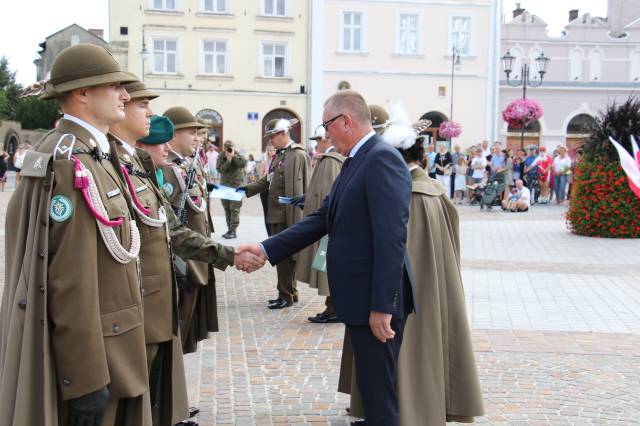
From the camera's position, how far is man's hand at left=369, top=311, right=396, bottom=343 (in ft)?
12.1

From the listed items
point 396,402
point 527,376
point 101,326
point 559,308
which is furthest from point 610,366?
point 101,326

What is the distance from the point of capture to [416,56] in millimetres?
37469

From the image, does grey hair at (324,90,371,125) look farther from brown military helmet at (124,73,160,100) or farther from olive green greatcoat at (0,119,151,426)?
olive green greatcoat at (0,119,151,426)

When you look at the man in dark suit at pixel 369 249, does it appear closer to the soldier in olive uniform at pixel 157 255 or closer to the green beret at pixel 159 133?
the soldier in olive uniform at pixel 157 255

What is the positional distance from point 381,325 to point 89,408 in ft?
4.87

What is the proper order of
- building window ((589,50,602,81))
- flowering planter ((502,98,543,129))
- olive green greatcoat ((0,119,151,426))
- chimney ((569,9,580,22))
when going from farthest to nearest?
chimney ((569,9,580,22)) → building window ((589,50,602,81)) → flowering planter ((502,98,543,129)) → olive green greatcoat ((0,119,151,426))

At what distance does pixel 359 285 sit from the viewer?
378 cm

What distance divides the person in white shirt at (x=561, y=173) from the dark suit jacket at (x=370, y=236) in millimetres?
20225

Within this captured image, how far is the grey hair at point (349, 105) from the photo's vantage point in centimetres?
397

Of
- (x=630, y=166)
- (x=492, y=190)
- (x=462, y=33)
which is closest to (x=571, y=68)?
(x=462, y=33)

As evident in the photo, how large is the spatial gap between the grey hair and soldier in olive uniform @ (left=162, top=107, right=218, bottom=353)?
5.39 ft

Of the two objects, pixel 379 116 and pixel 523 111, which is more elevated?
pixel 523 111

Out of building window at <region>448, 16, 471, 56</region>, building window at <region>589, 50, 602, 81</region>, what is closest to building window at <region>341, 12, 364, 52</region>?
building window at <region>448, 16, 471, 56</region>

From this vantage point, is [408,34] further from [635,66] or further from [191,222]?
[191,222]
